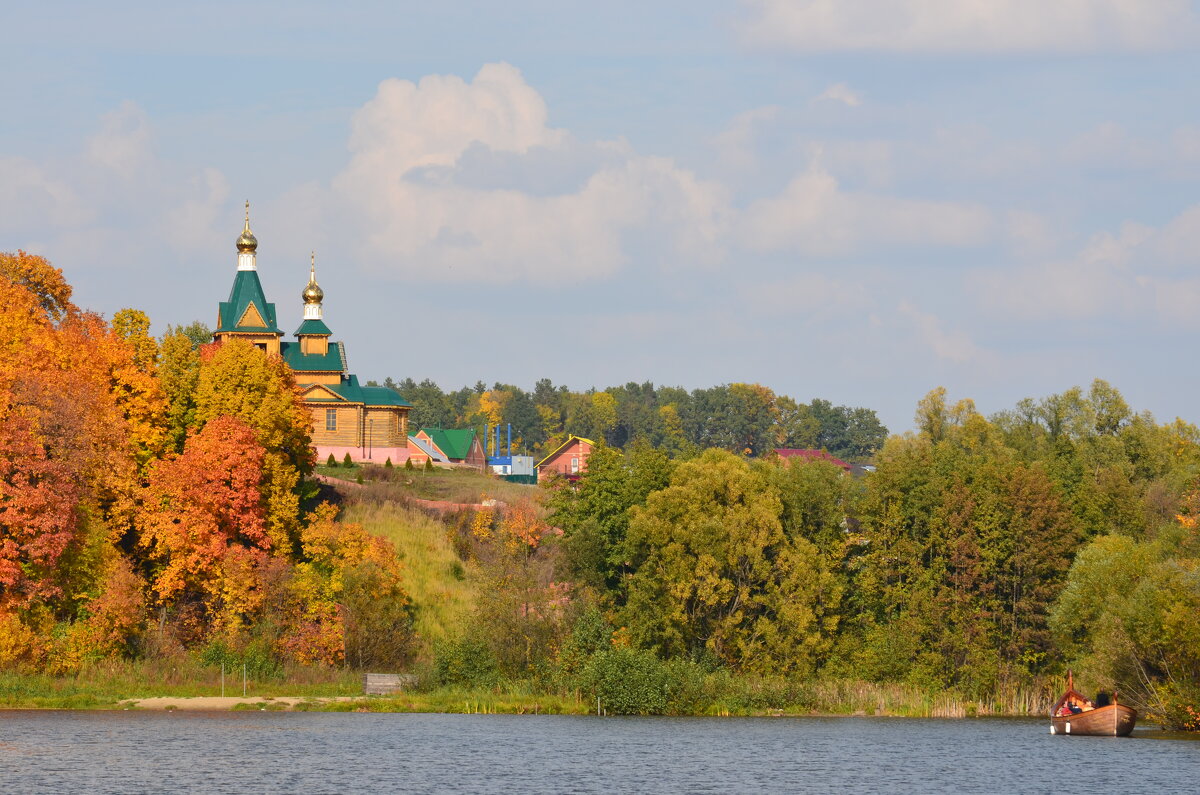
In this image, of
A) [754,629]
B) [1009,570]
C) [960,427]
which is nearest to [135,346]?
[754,629]

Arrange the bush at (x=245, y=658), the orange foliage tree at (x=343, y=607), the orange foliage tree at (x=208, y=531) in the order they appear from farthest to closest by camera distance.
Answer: the orange foliage tree at (x=343, y=607) < the orange foliage tree at (x=208, y=531) < the bush at (x=245, y=658)

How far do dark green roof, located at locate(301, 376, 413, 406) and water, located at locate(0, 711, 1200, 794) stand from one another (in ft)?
174

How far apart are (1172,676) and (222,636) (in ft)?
134

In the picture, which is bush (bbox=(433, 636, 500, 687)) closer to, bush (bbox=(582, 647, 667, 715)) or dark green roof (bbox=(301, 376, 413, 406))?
bush (bbox=(582, 647, 667, 715))

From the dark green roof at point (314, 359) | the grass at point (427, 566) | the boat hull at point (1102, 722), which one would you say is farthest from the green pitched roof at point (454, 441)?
the boat hull at point (1102, 722)

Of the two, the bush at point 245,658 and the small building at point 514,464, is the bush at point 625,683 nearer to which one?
the bush at point 245,658

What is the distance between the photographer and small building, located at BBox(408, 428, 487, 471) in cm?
13838

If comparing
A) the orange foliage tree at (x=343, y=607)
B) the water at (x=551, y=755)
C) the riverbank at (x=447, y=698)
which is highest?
the orange foliage tree at (x=343, y=607)

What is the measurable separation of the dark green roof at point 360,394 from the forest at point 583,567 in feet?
105

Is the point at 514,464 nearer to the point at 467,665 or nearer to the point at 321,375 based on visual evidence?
the point at 321,375

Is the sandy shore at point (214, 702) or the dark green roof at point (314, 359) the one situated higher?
the dark green roof at point (314, 359)

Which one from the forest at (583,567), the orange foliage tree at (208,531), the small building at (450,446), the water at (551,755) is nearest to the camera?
the water at (551,755)

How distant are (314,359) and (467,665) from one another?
51800mm

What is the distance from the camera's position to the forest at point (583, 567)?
66.2 metres
